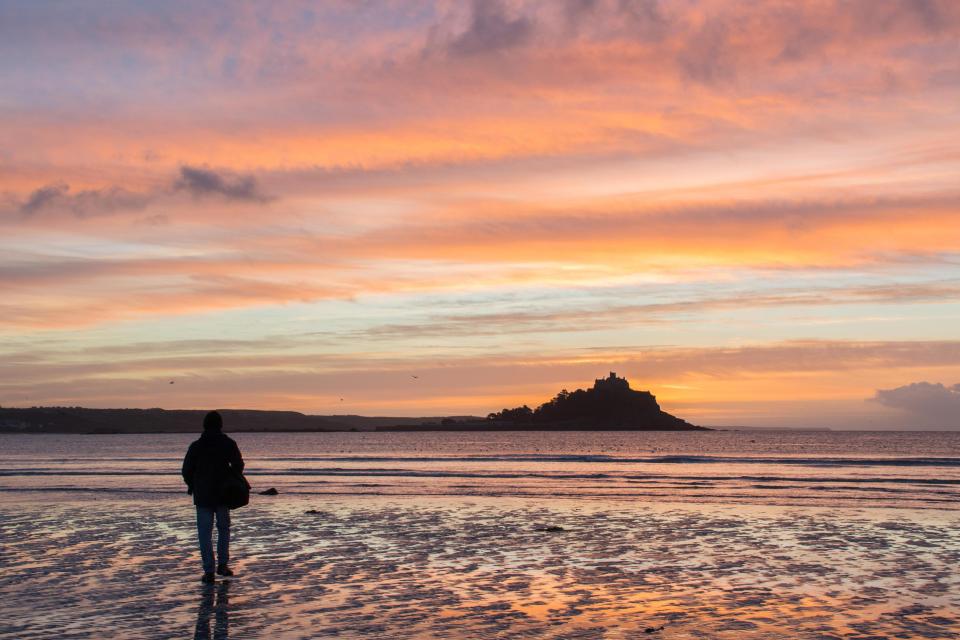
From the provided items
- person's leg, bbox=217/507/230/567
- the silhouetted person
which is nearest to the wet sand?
person's leg, bbox=217/507/230/567

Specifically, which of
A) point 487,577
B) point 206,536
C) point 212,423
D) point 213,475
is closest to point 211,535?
point 206,536

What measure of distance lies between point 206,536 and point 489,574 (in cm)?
447

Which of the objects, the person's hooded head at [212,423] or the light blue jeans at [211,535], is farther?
the person's hooded head at [212,423]

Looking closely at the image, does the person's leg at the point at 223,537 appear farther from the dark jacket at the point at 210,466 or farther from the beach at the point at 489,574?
the beach at the point at 489,574

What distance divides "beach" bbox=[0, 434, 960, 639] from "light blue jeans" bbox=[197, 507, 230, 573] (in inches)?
19.8

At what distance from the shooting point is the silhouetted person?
48.4ft

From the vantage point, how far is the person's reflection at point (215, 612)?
1063cm

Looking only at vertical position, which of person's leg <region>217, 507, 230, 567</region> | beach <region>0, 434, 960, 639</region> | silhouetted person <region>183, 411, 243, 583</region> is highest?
silhouetted person <region>183, 411, 243, 583</region>

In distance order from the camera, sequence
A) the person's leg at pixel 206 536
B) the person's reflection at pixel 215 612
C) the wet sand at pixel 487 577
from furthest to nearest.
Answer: the person's leg at pixel 206 536 → the wet sand at pixel 487 577 → the person's reflection at pixel 215 612

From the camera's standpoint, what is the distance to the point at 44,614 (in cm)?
1171

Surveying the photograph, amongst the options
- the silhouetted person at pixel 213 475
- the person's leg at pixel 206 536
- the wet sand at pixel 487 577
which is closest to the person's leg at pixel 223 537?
the silhouetted person at pixel 213 475

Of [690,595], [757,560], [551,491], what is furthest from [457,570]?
[551,491]

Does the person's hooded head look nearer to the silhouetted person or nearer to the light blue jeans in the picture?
the silhouetted person

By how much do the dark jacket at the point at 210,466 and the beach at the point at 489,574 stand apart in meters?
1.34
